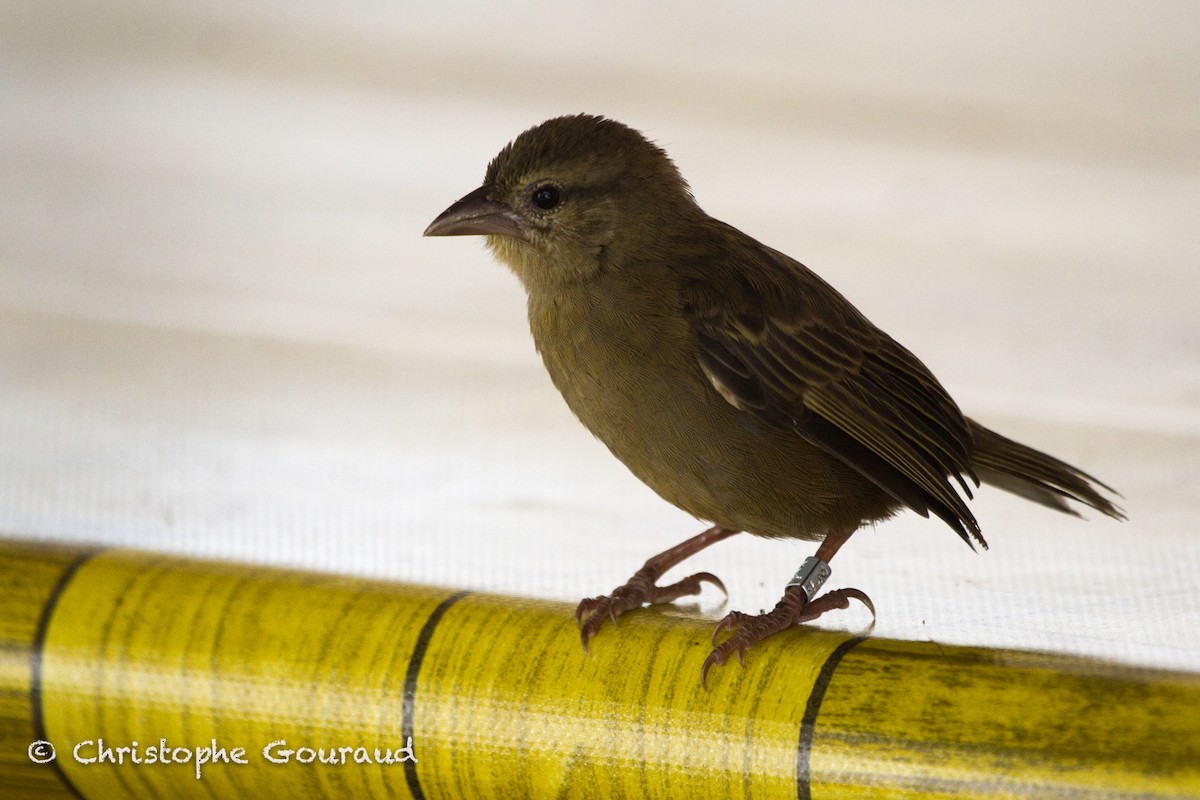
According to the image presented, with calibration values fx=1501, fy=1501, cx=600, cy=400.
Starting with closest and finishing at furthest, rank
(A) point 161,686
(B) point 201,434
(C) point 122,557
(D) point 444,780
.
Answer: (D) point 444,780
(A) point 161,686
(C) point 122,557
(B) point 201,434

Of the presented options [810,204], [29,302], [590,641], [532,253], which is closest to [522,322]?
[810,204]

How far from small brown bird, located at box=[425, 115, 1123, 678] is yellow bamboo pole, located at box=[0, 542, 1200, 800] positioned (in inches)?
6.0

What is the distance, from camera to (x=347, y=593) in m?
2.57

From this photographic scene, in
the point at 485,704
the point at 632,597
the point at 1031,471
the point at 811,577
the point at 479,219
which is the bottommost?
the point at 485,704

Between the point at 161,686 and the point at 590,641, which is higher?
the point at 590,641

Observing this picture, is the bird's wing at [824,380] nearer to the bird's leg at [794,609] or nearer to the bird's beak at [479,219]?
the bird's leg at [794,609]

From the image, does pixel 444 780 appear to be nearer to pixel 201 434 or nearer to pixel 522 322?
pixel 201 434

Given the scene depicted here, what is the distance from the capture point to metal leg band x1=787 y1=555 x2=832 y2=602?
2.50 meters

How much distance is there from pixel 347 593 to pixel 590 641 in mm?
455

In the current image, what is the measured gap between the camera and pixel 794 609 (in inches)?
96.4

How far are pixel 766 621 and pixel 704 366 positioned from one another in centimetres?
43

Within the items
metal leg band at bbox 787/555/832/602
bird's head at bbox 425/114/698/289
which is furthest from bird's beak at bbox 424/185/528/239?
metal leg band at bbox 787/555/832/602

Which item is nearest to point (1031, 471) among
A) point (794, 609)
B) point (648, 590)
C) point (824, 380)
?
point (824, 380)

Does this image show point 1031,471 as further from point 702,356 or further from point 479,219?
point 479,219
